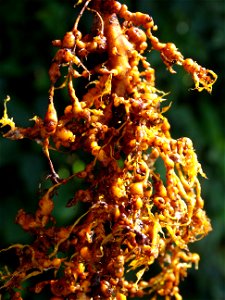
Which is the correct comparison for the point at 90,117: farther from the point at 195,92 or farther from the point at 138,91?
the point at 195,92

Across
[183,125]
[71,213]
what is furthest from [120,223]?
[183,125]

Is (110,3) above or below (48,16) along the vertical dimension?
below

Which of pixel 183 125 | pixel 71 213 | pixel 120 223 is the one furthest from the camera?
pixel 183 125

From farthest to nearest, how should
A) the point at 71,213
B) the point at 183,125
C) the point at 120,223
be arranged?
the point at 183,125 < the point at 71,213 < the point at 120,223

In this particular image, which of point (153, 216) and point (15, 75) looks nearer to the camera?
point (153, 216)

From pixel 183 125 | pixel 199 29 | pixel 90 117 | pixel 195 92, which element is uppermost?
pixel 199 29

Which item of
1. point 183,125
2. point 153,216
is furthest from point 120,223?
point 183,125

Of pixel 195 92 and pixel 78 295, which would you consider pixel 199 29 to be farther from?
pixel 78 295
